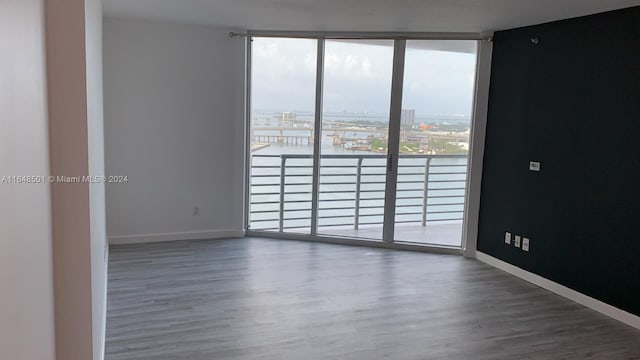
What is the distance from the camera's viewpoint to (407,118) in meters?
5.25

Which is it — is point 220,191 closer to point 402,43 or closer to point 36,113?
point 402,43

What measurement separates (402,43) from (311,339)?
10.8 feet

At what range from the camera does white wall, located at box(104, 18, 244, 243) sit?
4.96 metres

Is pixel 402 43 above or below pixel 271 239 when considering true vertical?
above

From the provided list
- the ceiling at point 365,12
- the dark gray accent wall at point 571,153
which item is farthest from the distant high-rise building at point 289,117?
the dark gray accent wall at point 571,153

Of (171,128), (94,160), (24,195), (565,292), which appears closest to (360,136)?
(171,128)

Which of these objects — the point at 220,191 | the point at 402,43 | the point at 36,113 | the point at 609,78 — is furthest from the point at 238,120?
the point at 36,113

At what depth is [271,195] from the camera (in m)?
5.64

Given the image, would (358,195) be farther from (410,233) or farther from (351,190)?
(410,233)

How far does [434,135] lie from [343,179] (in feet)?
3.66

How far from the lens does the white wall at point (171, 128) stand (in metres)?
4.96

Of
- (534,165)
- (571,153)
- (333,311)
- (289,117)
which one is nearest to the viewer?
(333,311)

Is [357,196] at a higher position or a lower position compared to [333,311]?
higher

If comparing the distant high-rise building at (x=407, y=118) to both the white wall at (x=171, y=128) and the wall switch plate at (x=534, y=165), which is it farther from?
the white wall at (x=171, y=128)
